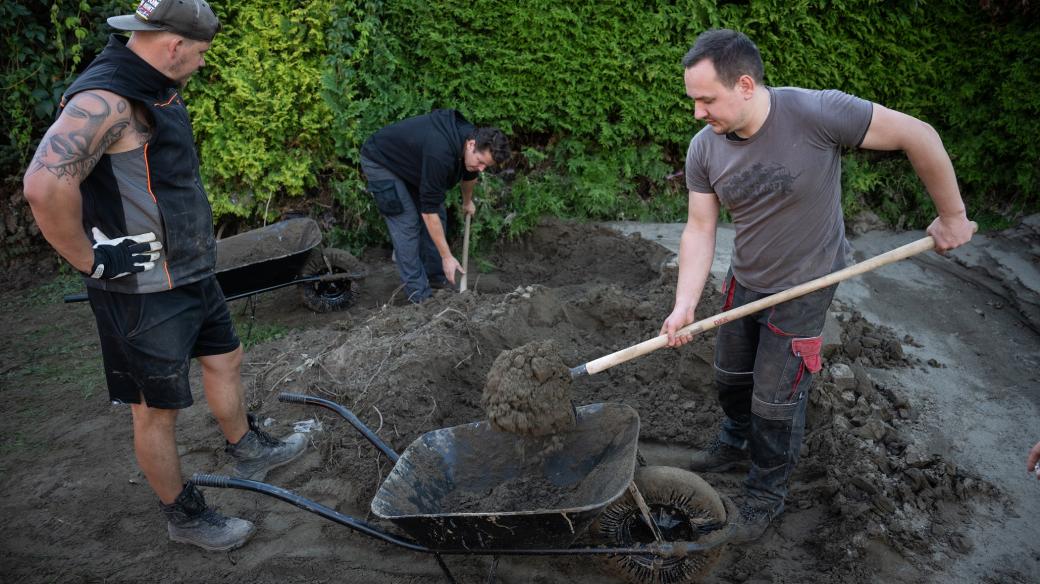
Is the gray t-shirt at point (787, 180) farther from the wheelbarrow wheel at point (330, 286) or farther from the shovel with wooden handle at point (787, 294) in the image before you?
the wheelbarrow wheel at point (330, 286)

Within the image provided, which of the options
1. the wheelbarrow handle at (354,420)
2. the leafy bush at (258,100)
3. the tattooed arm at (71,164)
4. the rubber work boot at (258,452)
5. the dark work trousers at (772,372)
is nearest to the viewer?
the tattooed arm at (71,164)

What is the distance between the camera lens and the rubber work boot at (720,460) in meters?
3.92

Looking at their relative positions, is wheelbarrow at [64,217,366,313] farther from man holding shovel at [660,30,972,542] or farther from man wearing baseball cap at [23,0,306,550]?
man holding shovel at [660,30,972,542]

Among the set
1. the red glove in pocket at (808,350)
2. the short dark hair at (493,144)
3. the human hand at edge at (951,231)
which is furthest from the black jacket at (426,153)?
the human hand at edge at (951,231)

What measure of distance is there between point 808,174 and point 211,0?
5.80 m

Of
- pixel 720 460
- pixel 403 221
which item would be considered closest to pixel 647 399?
pixel 720 460

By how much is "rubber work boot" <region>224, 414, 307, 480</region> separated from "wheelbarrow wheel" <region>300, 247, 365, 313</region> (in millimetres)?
2451

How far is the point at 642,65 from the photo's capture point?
22.9 feet

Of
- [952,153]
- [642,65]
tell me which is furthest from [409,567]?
[952,153]

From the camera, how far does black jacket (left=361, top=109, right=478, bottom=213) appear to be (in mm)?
5375

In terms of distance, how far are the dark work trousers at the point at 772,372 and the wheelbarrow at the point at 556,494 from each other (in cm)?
43

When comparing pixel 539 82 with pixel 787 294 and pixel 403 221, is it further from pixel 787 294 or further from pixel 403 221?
pixel 787 294

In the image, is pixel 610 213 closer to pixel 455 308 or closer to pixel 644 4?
pixel 644 4

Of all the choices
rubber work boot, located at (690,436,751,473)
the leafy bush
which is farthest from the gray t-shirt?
the leafy bush
